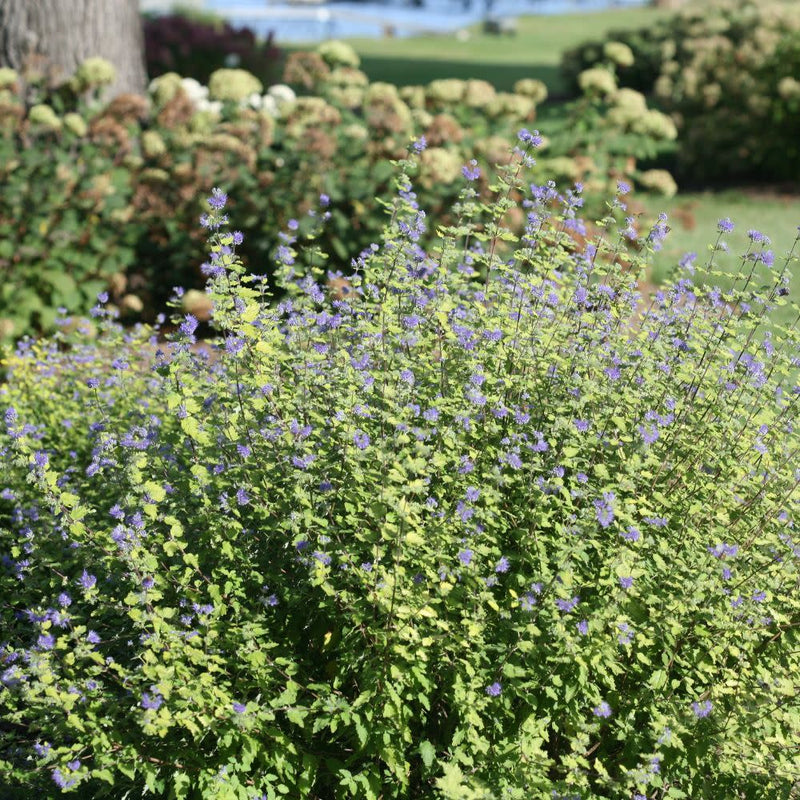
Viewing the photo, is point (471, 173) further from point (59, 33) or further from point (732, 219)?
point (732, 219)

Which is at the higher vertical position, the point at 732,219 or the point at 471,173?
the point at 471,173

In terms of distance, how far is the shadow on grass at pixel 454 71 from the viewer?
2189 cm

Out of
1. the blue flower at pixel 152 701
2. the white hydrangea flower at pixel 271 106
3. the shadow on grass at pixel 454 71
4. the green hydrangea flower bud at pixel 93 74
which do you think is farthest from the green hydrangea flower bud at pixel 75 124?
the shadow on grass at pixel 454 71

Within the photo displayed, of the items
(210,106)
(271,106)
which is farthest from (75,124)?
(271,106)

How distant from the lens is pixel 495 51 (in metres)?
30.0

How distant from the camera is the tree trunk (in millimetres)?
7590

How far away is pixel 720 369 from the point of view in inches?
135

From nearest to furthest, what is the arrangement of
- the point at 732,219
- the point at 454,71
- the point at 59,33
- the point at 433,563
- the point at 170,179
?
1. the point at 433,563
2. the point at 170,179
3. the point at 59,33
4. the point at 732,219
5. the point at 454,71

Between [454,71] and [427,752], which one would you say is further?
[454,71]

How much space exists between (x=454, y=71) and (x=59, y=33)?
696 inches

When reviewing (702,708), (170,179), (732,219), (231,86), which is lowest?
(732,219)

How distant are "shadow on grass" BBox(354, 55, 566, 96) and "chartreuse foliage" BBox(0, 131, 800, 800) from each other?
60.4 feet

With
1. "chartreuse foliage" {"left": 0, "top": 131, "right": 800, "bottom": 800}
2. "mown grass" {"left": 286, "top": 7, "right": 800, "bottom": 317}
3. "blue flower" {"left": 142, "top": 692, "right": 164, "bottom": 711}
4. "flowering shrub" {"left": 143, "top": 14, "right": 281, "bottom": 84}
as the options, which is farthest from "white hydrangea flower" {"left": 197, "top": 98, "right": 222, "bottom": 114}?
"flowering shrub" {"left": 143, "top": 14, "right": 281, "bottom": 84}

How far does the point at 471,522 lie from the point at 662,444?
3.01ft
